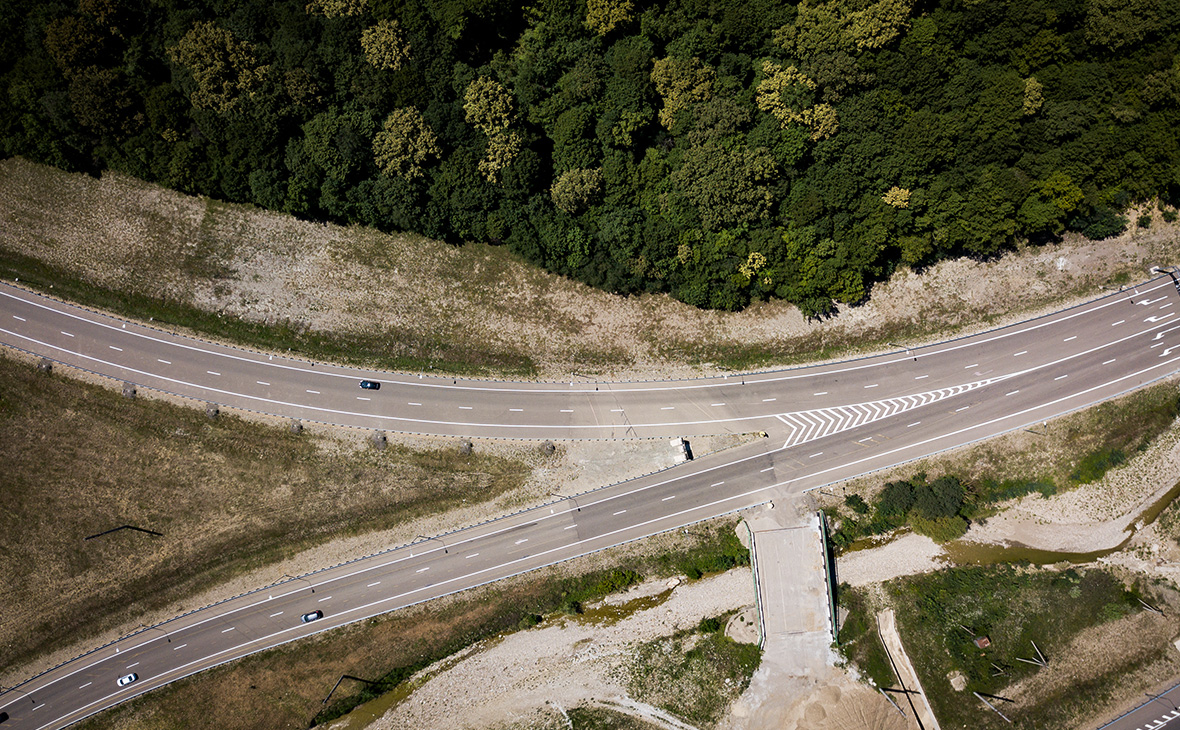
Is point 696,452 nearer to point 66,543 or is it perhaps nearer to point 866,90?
point 866,90

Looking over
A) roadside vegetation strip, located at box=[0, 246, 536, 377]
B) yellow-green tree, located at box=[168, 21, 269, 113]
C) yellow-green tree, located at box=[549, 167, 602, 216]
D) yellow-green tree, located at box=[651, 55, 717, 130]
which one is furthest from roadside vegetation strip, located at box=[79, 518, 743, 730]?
yellow-green tree, located at box=[168, 21, 269, 113]

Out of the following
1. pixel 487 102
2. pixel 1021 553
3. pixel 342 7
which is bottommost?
pixel 1021 553

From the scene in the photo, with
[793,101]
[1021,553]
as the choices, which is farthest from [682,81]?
[1021,553]

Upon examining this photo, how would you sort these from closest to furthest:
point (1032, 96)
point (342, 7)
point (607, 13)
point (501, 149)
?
point (1032, 96) < point (342, 7) < point (607, 13) < point (501, 149)

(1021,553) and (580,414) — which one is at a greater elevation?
(580,414)

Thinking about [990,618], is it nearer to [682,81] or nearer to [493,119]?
[682,81]

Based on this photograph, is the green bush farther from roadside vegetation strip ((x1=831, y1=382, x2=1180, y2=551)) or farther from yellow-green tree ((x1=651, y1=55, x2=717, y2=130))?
yellow-green tree ((x1=651, y1=55, x2=717, y2=130))

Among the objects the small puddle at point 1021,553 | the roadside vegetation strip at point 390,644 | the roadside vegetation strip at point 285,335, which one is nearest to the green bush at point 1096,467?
the small puddle at point 1021,553
